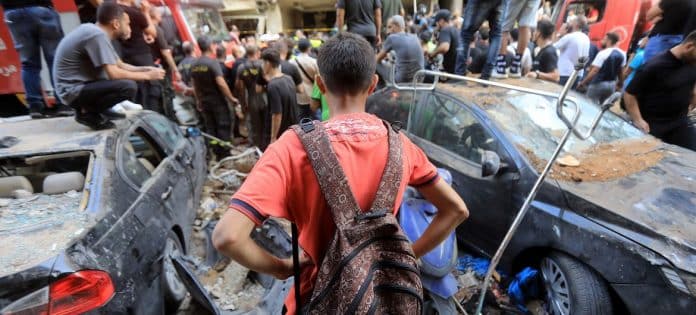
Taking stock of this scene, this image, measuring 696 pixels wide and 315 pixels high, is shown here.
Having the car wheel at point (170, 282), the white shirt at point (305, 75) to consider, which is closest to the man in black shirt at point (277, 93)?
the white shirt at point (305, 75)

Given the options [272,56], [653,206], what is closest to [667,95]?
[653,206]

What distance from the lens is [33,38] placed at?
3.82 m

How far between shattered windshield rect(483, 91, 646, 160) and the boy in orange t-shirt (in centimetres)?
185

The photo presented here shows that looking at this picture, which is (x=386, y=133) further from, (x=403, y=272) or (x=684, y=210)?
(x=684, y=210)

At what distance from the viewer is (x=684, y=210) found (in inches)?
80.4

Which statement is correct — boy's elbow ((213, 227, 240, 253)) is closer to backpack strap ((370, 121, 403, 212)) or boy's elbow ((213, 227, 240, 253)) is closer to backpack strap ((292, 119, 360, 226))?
backpack strap ((292, 119, 360, 226))

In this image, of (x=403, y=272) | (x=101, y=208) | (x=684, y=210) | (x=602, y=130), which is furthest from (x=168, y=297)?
(x=602, y=130)

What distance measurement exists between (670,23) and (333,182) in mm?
5148

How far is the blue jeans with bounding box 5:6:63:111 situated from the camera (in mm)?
3709

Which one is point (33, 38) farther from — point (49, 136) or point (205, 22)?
point (205, 22)

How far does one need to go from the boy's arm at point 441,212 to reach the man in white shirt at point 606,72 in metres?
5.59

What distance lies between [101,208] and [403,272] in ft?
6.14

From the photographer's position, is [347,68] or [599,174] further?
[599,174]

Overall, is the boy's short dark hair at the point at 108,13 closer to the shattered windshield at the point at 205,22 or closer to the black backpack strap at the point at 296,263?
the black backpack strap at the point at 296,263
